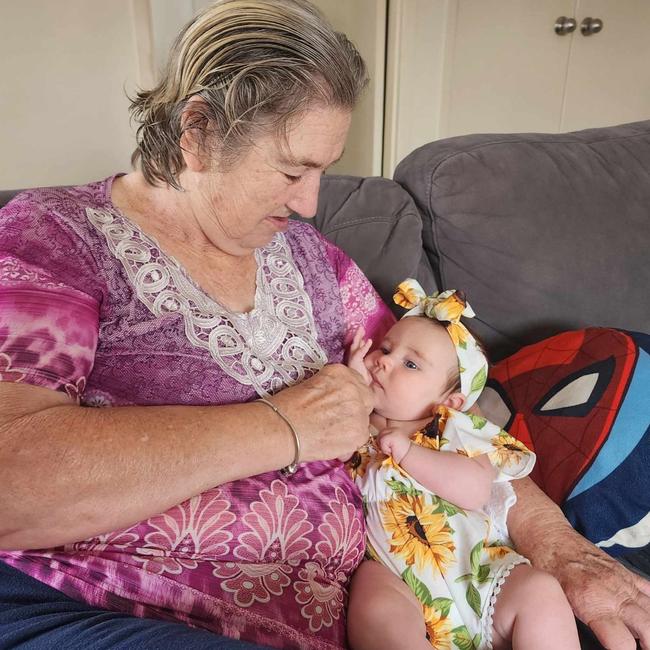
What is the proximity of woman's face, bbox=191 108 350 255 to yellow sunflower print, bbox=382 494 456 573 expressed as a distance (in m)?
0.53

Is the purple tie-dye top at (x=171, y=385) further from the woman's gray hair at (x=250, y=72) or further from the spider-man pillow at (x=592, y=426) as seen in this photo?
the spider-man pillow at (x=592, y=426)

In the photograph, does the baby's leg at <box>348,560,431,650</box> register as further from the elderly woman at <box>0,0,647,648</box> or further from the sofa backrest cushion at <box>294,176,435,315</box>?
the sofa backrest cushion at <box>294,176,435,315</box>

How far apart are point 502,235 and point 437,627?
94 cm

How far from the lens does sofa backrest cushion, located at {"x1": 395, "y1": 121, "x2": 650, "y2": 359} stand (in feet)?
5.24

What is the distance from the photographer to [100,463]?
78cm

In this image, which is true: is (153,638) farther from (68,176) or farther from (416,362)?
(68,176)

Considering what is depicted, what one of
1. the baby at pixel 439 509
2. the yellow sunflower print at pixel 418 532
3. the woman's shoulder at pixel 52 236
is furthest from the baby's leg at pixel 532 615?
the woman's shoulder at pixel 52 236

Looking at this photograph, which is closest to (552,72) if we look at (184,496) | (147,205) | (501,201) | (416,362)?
(501,201)

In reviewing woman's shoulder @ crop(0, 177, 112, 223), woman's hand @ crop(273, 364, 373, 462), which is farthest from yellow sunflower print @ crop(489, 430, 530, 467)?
woman's shoulder @ crop(0, 177, 112, 223)

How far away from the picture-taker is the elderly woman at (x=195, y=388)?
0.79 meters

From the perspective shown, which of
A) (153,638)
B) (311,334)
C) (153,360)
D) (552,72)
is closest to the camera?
(153,638)

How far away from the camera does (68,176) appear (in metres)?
2.54

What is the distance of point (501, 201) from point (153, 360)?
1.00 m

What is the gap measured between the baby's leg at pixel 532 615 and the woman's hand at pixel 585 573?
9 cm
